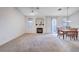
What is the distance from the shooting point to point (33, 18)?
13.1 m

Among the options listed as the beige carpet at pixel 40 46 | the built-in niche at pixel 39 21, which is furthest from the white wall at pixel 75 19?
the built-in niche at pixel 39 21

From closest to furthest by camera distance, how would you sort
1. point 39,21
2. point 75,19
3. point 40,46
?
point 40,46, point 75,19, point 39,21

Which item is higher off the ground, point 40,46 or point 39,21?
point 39,21

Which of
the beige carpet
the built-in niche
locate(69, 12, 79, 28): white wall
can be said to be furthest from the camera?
the built-in niche

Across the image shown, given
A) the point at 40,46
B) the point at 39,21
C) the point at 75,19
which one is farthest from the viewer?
the point at 39,21

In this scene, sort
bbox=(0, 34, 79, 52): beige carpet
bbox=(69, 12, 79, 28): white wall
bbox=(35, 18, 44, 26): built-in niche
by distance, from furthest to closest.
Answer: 1. bbox=(35, 18, 44, 26): built-in niche
2. bbox=(69, 12, 79, 28): white wall
3. bbox=(0, 34, 79, 52): beige carpet

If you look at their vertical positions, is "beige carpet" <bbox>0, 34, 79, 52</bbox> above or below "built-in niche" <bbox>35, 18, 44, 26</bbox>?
below

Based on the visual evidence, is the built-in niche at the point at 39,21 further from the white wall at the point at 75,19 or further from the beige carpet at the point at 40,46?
the beige carpet at the point at 40,46

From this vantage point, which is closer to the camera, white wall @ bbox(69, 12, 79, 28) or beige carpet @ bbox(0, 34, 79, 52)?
beige carpet @ bbox(0, 34, 79, 52)

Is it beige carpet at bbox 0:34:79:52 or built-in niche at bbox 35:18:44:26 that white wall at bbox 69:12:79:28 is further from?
built-in niche at bbox 35:18:44:26

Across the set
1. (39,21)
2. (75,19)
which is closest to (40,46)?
(75,19)

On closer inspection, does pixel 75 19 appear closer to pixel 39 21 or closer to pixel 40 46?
pixel 39 21

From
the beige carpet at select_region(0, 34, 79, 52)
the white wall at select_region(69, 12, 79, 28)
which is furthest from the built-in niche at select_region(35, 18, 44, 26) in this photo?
the beige carpet at select_region(0, 34, 79, 52)
